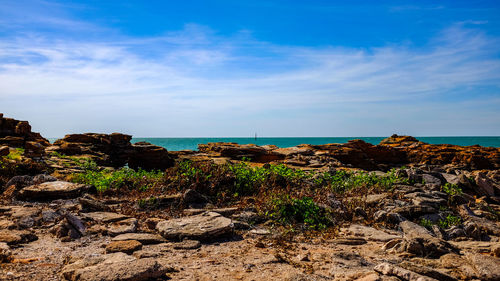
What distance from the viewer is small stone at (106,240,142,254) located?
459 centimetres

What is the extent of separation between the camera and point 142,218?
662 centimetres

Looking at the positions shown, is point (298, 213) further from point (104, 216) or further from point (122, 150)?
point (122, 150)

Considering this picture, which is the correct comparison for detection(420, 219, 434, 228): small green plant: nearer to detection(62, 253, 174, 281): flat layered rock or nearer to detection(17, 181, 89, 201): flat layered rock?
detection(62, 253, 174, 281): flat layered rock

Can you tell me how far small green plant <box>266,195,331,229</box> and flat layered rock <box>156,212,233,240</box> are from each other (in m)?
1.11

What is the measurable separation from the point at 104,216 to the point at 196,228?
6.85 feet

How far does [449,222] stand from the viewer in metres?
6.61

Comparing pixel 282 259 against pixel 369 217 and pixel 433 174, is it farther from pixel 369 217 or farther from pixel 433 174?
pixel 433 174

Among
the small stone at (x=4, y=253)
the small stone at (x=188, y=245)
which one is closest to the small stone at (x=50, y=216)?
the small stone at (x=4, y=253)

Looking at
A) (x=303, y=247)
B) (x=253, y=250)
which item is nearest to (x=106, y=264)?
(x=253, y=250)

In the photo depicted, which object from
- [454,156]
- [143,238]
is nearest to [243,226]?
[143,238]

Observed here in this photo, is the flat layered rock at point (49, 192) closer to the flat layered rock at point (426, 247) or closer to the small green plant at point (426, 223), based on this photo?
the flat layered rock at point (426, 247)

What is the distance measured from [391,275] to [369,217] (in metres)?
3.15

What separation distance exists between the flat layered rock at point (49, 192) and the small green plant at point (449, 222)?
7988 mm

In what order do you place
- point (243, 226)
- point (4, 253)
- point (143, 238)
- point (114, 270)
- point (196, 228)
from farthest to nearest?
point (243, 226)
point (196, 228)
point (143, 238)
point (4, 253)
point (114, 270)
